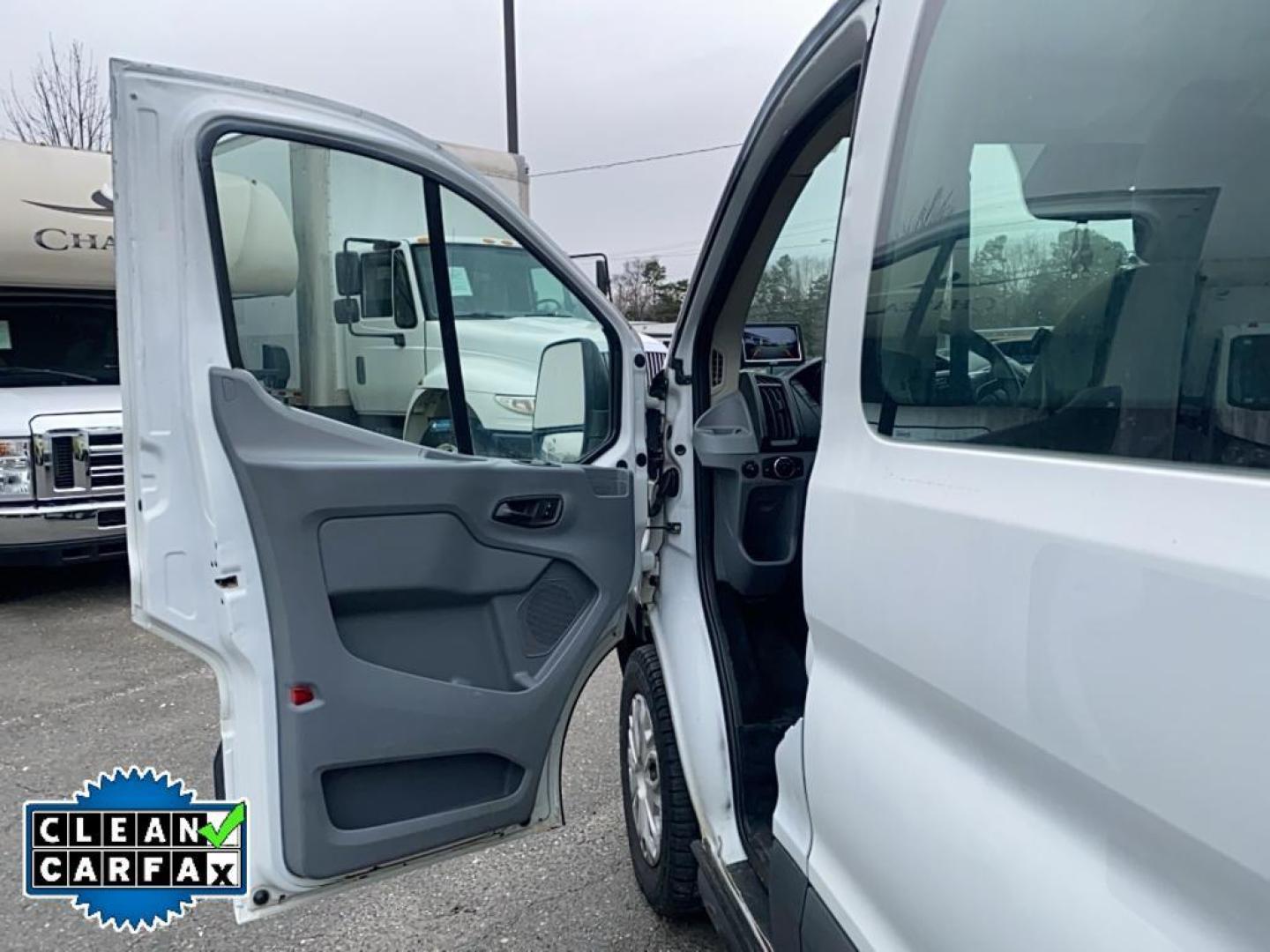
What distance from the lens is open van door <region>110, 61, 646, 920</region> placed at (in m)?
1.90

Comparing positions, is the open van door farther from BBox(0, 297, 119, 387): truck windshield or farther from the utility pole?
the utility pole

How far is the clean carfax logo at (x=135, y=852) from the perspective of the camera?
237cm

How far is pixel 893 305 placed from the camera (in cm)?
143

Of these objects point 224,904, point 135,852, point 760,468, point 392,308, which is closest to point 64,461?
point 224,904

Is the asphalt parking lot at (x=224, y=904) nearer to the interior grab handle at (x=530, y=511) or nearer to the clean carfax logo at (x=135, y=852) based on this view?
the clean carfax logo at (x=135, y=852)

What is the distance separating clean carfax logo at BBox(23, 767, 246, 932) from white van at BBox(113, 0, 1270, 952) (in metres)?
0.41

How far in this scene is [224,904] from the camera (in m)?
3.03

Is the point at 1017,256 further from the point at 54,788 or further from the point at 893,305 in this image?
the point at 54,788

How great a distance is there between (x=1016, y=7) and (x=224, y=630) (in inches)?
71.0

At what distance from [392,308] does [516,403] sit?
18.2 inches

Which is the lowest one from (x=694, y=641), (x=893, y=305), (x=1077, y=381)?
(x=694, y=641)

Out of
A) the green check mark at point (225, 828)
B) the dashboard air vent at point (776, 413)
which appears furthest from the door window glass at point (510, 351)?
the green check mark at point (225, 828)

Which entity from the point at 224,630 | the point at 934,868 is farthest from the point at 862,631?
the point at 224,630

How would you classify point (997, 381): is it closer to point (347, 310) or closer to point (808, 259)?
point (808, 259)
